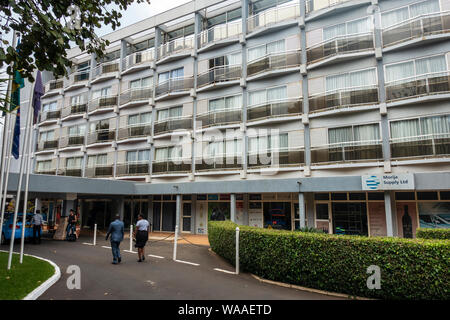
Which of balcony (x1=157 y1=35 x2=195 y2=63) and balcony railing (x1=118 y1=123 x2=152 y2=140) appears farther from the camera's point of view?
balcony railing (x1=118 y1=123 x2=152 y2=140)

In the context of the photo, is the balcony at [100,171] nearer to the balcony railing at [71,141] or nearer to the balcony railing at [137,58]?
the balcony railing at [71,141]

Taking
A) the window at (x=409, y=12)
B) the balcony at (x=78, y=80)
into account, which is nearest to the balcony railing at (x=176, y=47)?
the balcony at (x=78, y=80)

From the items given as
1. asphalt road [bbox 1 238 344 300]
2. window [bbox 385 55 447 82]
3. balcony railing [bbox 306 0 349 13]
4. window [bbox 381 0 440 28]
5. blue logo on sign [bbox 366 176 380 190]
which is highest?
balcony railing [bbox 306 0 349 13]

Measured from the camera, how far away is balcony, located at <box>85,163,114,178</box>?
26.7 meters

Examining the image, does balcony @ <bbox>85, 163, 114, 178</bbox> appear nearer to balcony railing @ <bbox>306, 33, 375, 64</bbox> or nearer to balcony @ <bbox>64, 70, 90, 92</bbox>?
balcony @ <bbox>64, 70, 90, 92</bbox>

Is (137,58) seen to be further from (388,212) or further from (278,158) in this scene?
(388,212)

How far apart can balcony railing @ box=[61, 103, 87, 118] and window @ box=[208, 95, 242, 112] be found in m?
14.4

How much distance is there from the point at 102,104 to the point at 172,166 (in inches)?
411

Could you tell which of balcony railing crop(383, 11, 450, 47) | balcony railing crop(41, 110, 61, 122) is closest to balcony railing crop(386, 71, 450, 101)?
balcony railing crop(383, 11, 450, 47)

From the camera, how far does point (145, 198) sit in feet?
84.4

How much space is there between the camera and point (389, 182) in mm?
14742

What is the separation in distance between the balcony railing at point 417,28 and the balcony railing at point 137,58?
60.5 ft
